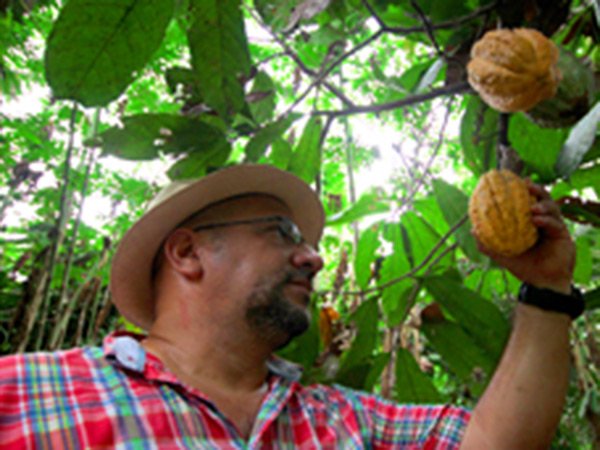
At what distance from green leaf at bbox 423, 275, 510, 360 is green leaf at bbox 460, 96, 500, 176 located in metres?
0.32

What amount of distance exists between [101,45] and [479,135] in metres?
0.90

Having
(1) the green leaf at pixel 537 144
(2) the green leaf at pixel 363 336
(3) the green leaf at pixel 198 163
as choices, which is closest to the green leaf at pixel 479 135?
(1) the green leaf at pixel 537 144

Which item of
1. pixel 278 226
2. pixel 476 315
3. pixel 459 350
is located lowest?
pixel 459 350

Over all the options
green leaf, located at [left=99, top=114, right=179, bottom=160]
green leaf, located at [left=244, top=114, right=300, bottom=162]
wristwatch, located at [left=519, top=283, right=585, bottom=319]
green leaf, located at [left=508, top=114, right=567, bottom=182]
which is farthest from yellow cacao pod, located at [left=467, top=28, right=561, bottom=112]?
green leaf, located at [left=99, top=114, right=179, bottom=160]

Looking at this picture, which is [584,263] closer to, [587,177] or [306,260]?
[587,177]

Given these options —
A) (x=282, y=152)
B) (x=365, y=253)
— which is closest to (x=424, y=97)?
(x=282, y=152)

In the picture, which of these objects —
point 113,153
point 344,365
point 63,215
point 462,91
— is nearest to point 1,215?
point 63,215

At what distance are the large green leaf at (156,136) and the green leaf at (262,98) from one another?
186mm

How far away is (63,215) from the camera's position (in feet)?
7.92

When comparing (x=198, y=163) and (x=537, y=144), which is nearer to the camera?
(x=537, y=144)

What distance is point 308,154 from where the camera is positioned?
171 centimetres

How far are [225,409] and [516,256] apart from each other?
0.70 metres

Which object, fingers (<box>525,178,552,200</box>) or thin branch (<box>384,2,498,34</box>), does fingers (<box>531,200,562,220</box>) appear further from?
thin branch (<box>384,2,498,34</box>)

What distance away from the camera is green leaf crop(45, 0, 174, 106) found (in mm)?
936
